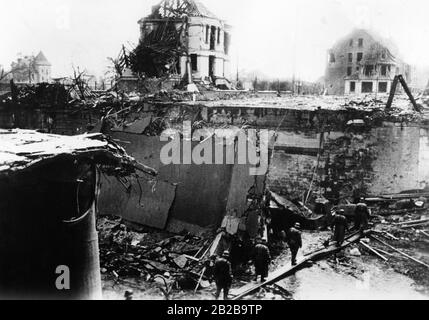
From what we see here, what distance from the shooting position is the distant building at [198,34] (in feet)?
92.9

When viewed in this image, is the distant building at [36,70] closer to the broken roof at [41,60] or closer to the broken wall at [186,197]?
the broken roof at [41,60]

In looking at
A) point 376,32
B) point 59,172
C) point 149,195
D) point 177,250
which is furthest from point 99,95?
point 376,32

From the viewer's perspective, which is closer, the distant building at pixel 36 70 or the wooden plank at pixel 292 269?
the wooden plank at pixel 292 269

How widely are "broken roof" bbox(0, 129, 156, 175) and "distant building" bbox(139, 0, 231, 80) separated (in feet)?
74.7

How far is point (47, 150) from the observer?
16.2 ft

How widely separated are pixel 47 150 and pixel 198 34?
95.6 ft

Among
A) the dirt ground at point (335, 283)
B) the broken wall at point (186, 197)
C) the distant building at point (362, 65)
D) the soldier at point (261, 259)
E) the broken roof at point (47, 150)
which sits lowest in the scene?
the dirt ground at point (335, 283)

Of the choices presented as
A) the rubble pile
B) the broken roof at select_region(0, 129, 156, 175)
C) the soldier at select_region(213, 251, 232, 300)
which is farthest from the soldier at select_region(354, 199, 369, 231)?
the broken roof at select_region(0, 129, 156, 175)

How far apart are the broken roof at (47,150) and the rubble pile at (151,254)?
4.41 metres

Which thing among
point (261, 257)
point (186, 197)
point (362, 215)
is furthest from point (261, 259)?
point (362, 215)

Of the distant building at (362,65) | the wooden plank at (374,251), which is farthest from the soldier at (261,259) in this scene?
the distant building at (362,65)

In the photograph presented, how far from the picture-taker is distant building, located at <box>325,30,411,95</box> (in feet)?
137

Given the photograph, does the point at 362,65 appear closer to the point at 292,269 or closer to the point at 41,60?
the point at 292,269

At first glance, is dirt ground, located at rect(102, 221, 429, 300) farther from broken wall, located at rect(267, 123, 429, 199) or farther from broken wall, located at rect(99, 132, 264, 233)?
broken wall, located at rect(267, 123, 429, 199)
